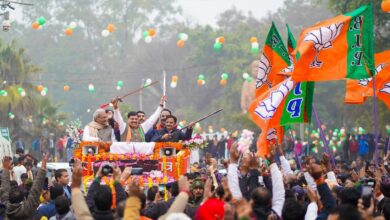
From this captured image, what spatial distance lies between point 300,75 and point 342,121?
147ft

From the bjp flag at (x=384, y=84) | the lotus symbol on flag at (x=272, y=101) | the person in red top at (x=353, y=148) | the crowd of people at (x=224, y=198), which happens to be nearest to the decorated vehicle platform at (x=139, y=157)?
the lotus symbol on flag at (x=272, y=101)

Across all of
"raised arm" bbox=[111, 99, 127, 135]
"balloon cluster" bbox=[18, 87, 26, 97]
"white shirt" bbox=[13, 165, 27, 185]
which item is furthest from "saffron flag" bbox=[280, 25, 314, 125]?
"balloon cluster" bbox=[18, 87, 26, 97]

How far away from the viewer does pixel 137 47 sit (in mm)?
93125

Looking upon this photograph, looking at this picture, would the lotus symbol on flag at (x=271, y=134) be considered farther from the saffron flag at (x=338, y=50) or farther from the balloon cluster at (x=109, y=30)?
the balloon cluster at (x=109, y=30)

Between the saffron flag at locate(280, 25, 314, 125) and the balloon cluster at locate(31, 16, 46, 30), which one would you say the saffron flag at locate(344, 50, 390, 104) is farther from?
the balloon cluster at locate(31, 16, 46, 30)

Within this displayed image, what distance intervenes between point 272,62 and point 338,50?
191 centimetres

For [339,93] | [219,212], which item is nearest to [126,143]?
[219,212]

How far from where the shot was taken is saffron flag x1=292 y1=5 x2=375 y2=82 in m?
14.1

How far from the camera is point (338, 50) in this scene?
14.5 meters

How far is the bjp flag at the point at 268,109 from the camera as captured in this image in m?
14.1

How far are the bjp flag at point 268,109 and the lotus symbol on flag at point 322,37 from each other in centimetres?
48

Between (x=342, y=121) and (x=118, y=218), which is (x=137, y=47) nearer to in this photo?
(x=342, y=121)

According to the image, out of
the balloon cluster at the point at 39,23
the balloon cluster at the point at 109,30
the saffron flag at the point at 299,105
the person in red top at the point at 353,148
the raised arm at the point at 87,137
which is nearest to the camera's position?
the saffron flag at the point at 299,105

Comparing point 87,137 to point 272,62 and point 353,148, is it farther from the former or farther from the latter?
point 353,148
